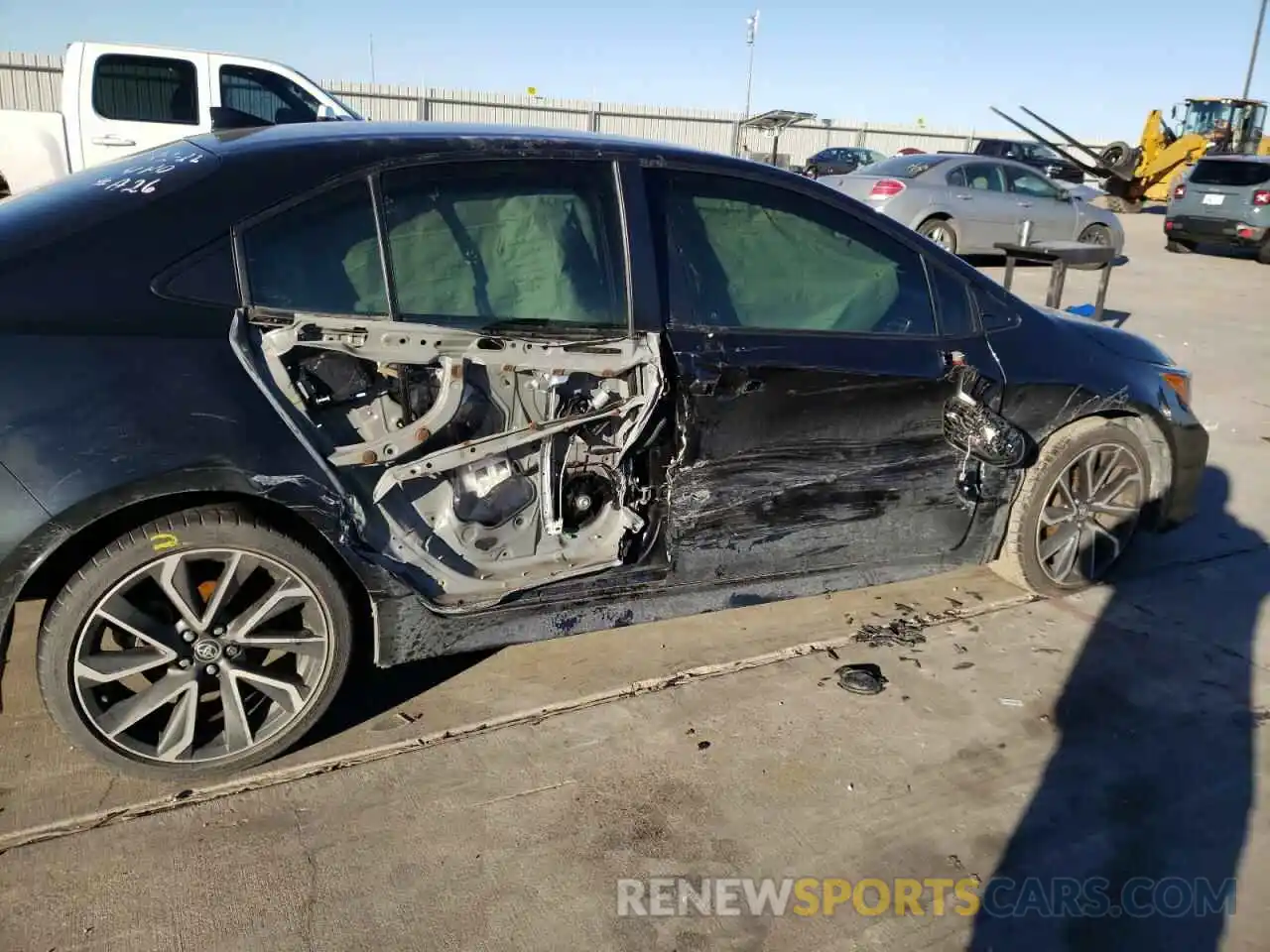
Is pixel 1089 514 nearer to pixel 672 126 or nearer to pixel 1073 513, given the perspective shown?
pixel 1073 513

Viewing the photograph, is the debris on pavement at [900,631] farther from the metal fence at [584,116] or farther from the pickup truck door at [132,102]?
the metal fence at [584,116]

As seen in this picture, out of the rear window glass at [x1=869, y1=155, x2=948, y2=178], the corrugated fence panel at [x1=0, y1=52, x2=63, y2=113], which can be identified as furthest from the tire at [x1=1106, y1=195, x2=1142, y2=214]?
the corrugated fence panel at [x1=0, y1=52, x2=63, y2=113]

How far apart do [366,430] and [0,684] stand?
1.35 metres

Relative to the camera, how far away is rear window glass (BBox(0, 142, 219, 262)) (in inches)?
93.4

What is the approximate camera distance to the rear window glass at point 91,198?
237 cm

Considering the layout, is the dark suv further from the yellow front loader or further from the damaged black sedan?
the damaged black sedan

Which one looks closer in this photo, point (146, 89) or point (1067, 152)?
point (146, 89)

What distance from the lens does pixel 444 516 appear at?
2.79m

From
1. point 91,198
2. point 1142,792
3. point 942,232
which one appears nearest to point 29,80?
point 942,232

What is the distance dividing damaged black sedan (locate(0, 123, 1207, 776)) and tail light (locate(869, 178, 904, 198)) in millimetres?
10092

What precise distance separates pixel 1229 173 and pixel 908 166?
6.57 m

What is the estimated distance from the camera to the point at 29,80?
70.3 feet

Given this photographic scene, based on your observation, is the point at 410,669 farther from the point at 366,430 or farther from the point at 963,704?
the point at 963,704

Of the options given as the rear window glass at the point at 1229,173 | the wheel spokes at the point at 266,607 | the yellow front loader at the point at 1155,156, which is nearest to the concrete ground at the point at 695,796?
the wheel spokes at the point at 266,607
